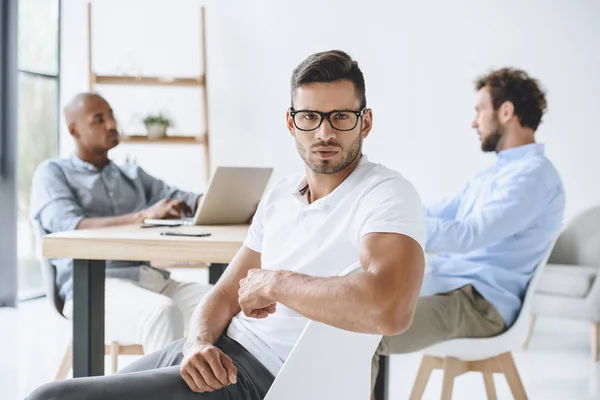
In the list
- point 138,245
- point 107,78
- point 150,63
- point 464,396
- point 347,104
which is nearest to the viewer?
point 347,104

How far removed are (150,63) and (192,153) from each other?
745 millimetres

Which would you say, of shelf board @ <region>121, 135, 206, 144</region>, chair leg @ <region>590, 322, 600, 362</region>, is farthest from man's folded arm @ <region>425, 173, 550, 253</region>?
shelf board @ <region>121, 135, 206, 144</region>

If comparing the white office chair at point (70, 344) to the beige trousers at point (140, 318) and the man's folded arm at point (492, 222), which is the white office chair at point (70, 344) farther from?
the man's folded arm at point (492, 222)

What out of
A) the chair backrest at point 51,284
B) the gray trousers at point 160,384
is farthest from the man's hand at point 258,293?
the chair backrest at point 51,284

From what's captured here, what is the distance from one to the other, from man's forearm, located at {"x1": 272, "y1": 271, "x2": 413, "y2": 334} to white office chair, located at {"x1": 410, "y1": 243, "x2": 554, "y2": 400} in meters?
1.18

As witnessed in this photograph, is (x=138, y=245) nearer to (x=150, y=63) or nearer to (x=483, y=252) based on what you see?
(x=483, y=252)

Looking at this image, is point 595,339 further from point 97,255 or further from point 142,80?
point 142,80

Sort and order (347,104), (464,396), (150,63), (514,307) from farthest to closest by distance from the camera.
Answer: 1. (150,63)
2. (464,396)
3. (514,307)
4. (347,104)

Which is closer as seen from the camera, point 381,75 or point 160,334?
point 160,334

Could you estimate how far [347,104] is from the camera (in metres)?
1.62

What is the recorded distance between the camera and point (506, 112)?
2.97 m

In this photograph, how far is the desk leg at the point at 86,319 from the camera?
230 centimetres

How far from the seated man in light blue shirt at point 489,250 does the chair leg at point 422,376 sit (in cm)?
22

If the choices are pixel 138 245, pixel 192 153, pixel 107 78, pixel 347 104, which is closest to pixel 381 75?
pixel 192 153
